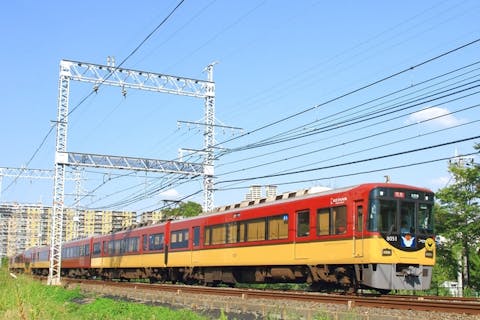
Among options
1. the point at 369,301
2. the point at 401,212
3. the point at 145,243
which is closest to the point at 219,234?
the point at 401,212

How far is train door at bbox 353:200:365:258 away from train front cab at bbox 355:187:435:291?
118mm

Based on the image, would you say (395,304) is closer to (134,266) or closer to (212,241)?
(212,241)

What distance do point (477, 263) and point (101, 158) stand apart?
25.0 m

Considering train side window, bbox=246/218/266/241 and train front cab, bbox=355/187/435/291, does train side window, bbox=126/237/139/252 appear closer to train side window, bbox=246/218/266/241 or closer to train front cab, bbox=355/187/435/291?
train side window, bbox=246/218/266/241

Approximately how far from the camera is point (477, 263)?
4016 centimetres

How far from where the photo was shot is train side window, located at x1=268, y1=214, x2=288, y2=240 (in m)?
19.2

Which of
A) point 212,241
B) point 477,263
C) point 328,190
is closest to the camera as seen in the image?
point 328,190

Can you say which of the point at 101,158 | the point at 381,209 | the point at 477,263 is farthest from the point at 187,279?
the point at 477,263

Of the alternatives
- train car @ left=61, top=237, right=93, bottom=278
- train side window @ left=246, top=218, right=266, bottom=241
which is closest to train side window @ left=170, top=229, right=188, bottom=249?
train side window @ left=246, top=218, right=266, bottom=241

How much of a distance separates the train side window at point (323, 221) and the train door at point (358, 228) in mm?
1103

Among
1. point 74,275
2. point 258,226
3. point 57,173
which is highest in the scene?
point 57,173

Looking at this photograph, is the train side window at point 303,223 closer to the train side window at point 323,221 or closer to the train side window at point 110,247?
the train side window at point 323,221

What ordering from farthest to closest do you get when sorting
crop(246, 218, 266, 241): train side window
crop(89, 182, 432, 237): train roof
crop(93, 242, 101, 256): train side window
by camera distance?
crop(93, 242, 101, 256): train side window
crop(246, 218, 266, 241): train side window
crop(89, 182, 432, 237): train roof

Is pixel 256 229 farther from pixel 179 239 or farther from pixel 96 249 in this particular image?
pixel 96 249
